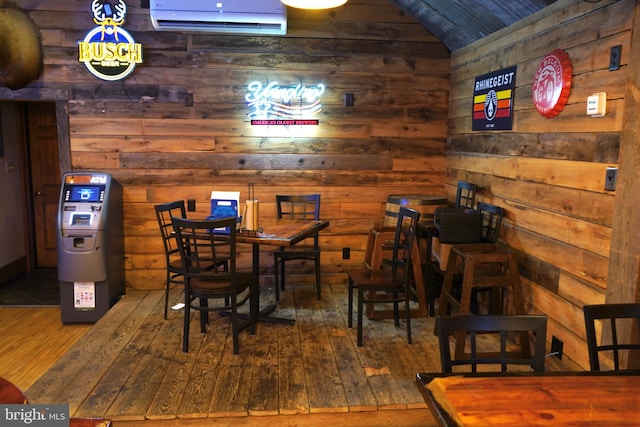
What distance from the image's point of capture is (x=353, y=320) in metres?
3.87

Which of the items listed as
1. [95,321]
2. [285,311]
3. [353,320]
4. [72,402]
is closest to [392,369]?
[353,320]

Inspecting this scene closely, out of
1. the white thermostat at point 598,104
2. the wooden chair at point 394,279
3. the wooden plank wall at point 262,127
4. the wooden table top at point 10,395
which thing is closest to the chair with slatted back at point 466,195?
the wooden plank wall at point 262,127

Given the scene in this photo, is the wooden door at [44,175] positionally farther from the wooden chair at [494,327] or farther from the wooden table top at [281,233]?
the wooden chair at [494,327]

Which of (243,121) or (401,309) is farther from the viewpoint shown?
(243,121)

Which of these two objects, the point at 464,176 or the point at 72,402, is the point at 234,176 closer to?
the point at 464,176

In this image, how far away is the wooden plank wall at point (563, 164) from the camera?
100.0 inches

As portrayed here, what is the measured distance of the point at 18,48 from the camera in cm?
408

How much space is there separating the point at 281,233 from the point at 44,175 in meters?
3.61

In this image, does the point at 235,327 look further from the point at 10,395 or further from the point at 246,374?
the point at 10,395

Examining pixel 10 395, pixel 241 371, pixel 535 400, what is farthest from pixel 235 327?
pixel 535 400

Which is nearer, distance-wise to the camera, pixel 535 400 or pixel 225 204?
pixel 535 400

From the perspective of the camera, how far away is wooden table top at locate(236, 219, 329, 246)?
3248 millimetres

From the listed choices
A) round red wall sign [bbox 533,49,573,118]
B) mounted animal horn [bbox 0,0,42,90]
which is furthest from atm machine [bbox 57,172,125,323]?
round red wall sign [bbox 533,49,573,118]

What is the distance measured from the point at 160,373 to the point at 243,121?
2438 mm
